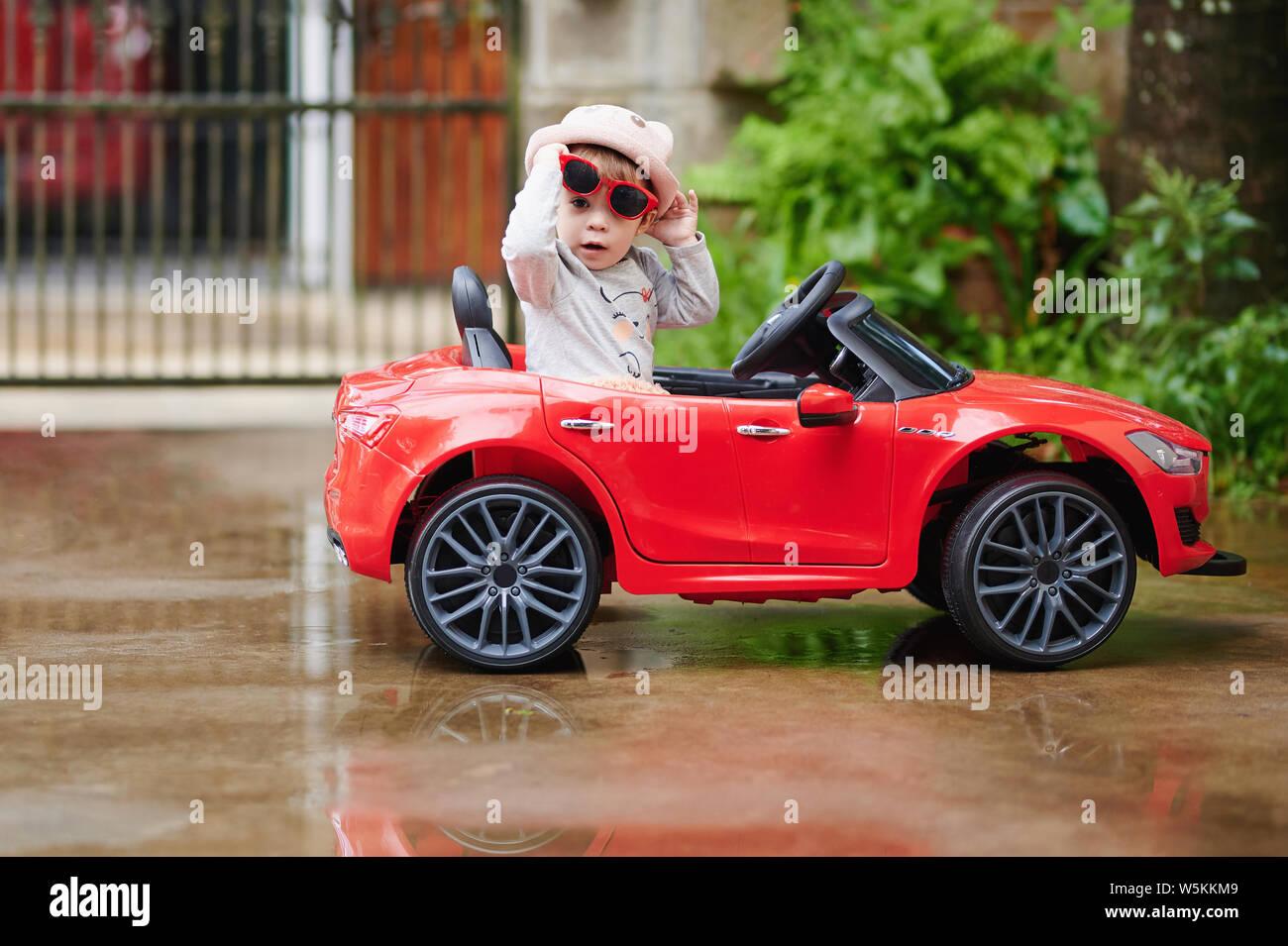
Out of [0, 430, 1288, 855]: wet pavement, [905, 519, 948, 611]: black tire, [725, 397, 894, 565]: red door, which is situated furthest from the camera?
[905, 519, 948, 611]: black tire

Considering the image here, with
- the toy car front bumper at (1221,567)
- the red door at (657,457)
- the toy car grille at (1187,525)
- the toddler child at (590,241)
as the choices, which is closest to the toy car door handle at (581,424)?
the red door at (657,457)

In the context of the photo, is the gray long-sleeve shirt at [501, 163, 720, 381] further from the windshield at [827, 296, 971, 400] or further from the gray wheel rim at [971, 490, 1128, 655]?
the gray wheel rim at [971, 490, 1128, 655]

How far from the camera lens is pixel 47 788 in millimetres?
A: 4277

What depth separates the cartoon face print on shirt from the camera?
5.73m

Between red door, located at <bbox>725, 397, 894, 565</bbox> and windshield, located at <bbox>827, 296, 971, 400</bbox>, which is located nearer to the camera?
red door, located at <bbox>725, 397, 894, 565</bbox>

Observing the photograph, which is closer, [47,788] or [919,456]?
[47,788]

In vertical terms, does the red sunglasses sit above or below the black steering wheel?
above

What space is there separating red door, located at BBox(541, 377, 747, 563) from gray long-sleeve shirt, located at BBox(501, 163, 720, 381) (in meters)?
0.31

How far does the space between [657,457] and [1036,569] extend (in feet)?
4.16

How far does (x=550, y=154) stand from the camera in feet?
18.2

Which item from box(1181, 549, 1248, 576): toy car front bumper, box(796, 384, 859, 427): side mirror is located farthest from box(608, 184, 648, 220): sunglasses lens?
box(1181, 549, 1248, 576): toy car front bumper

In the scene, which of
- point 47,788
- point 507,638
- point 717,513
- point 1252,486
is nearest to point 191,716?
point 47,788
